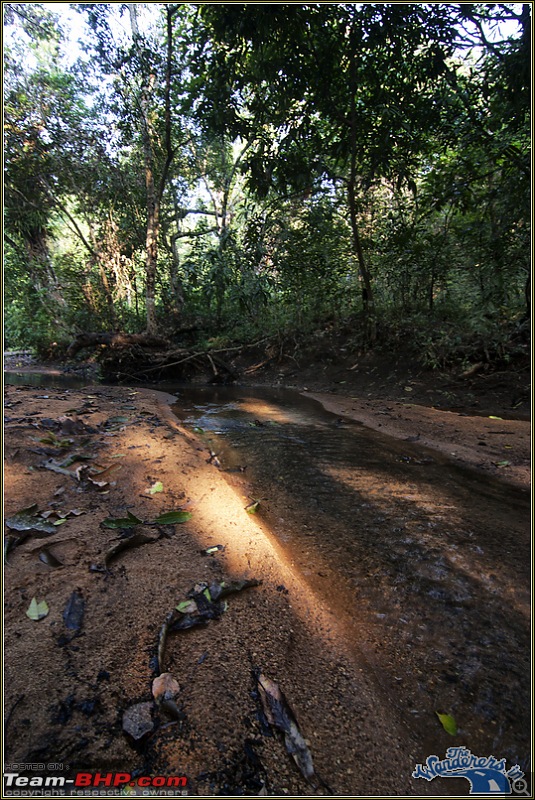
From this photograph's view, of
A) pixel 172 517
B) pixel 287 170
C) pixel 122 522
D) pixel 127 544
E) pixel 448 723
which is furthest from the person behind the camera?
pixel 287 170

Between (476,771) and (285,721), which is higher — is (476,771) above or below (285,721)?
below

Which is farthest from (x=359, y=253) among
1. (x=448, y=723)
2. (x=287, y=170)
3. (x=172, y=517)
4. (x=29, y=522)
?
(x=448, y=723)

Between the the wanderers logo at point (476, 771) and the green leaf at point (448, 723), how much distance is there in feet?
0.17

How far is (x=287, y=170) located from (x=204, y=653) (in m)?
7.38

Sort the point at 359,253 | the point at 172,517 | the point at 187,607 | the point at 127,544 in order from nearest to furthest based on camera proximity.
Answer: the point at 187,607 → the point at 127,544 → the point at 172,517 → the point at 359,253

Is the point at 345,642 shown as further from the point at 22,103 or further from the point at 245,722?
the point at 22,103

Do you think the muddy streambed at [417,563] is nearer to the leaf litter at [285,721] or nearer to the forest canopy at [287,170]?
the leaf litter at [285,721]

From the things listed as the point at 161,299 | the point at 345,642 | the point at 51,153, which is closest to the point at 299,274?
the point at 161,299

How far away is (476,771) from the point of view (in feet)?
4.05

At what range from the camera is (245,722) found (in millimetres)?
1188

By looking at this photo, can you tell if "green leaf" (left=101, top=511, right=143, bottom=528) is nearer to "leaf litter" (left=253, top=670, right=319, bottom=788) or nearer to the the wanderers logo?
"leaf litter" (left=253, top=670, right=319, bottom=788)

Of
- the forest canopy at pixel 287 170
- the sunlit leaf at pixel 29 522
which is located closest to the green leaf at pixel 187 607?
the sunlit leaf at pixel 29 522

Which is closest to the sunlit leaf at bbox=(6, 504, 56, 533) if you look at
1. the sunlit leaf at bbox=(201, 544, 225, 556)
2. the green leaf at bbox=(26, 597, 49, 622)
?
the green leaf at bbox=(26, 597, 49, 622)

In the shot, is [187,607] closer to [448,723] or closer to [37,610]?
[37,610]
